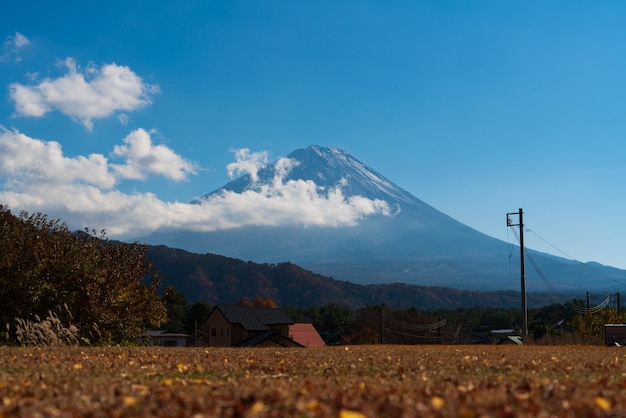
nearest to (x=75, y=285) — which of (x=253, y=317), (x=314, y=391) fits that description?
(x=314, y=391)

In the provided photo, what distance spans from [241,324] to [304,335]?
932 centimetres

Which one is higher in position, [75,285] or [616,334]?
[75,285]

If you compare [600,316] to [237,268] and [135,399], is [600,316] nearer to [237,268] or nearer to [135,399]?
[135,399]

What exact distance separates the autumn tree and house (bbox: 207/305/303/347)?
4498cm

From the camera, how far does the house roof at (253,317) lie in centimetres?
7288

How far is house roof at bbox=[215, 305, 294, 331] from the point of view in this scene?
72875mm

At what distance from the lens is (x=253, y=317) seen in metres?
75.0

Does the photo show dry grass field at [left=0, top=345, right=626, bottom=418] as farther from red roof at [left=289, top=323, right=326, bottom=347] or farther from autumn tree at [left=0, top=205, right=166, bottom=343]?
red roof at [left=289, top=323, right=326, bottom=347]

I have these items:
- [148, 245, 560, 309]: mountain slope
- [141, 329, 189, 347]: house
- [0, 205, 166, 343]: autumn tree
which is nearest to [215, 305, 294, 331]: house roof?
[141, 329, 189, 347]: house

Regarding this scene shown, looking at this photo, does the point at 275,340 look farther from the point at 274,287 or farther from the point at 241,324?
the point at 274,287

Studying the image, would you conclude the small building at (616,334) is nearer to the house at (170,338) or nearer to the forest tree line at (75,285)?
the forest tree line at (75,285)

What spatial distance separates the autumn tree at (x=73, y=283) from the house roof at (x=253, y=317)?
48.0 metres

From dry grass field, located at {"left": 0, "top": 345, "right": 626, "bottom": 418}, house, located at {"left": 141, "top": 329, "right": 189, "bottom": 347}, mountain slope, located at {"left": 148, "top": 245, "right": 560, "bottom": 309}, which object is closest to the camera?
dry grass field, located at {"left": 0, "top": 345, "right": 626, "bottom": 418}

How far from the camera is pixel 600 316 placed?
172 feet
